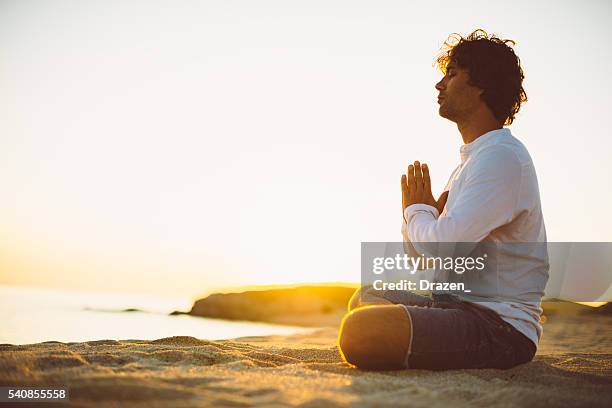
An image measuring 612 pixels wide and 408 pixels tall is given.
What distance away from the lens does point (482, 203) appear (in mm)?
2332

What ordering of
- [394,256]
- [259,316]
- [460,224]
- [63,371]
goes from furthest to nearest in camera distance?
[259,316]
[394,256]
[460,224]
[63,371]

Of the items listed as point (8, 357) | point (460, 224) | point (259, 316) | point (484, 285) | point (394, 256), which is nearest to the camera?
point (8, 357)

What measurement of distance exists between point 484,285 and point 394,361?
543 mm

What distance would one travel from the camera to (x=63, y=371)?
2000 mm

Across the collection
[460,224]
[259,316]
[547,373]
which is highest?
[460,224]

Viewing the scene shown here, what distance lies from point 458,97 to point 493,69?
26 centimetres

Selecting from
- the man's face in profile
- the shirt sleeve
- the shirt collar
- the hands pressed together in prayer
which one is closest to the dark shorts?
the shirt sleeve

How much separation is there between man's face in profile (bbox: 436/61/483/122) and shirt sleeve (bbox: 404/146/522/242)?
1.52 ft

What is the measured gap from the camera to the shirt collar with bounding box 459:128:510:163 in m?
2.64

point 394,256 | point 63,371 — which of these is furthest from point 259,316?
point 63,371

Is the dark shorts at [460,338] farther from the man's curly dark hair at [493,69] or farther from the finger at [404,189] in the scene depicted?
the man's curly dark hair at [493,69]

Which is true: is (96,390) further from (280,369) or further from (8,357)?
(280,369)

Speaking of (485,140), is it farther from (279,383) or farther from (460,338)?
(279,383)
